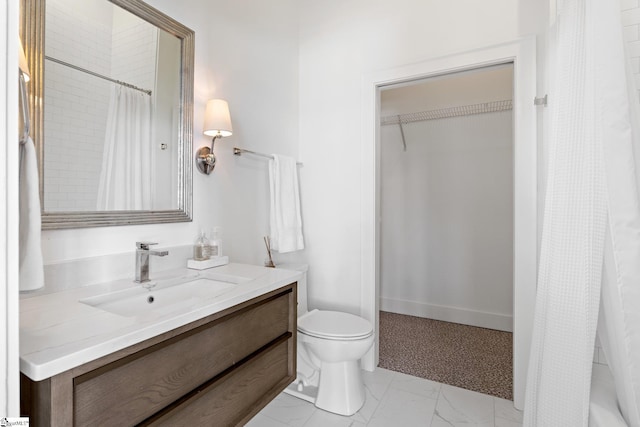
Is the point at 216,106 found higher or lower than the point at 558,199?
higher

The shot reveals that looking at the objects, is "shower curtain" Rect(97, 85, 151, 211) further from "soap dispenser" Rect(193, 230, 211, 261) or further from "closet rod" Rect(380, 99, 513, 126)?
"closet rod" Rect(380, 99, 513, 126)

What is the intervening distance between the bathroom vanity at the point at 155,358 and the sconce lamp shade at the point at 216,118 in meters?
0.74

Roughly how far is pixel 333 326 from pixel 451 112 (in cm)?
231

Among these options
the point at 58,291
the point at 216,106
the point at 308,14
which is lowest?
the point at 58,291

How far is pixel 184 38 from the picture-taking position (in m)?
1.59

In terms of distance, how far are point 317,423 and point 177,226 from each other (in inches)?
49.1

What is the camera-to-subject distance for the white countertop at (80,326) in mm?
670

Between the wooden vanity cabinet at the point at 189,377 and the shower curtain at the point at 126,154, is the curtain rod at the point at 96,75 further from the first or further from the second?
the wooden vanity cabinet at the point at 189,377

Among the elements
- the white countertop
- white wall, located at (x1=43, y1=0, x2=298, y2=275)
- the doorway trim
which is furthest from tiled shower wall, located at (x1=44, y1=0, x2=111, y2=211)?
the doorway trim

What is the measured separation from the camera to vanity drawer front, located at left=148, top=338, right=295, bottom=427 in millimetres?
965

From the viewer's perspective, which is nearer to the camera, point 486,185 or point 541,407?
point 541,407

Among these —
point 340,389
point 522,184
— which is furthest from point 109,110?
point 522,184

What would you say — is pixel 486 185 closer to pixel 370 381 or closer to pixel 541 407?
pixel 370 381

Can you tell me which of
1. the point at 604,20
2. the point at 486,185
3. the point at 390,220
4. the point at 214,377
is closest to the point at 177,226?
the point at 214,377
